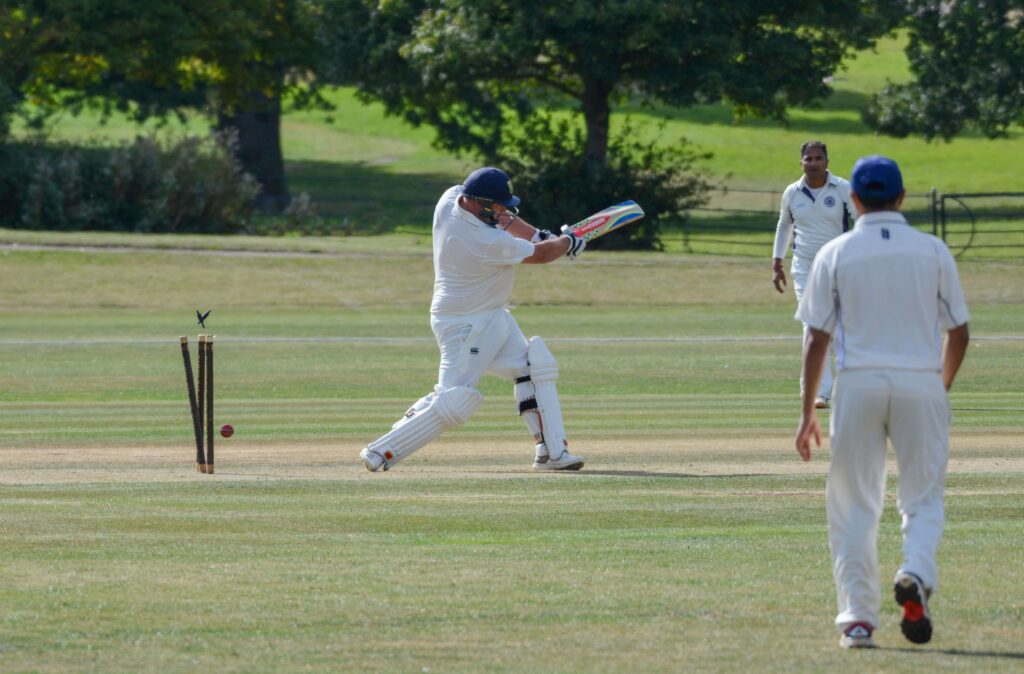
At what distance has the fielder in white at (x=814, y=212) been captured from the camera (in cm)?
1539

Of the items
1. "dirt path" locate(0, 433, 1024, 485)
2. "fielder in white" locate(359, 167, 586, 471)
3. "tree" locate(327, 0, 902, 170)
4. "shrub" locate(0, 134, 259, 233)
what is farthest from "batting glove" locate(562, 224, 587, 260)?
"shrub" locate(0, 134, 259, 233)

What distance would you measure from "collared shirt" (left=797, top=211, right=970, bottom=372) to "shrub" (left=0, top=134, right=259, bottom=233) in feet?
123

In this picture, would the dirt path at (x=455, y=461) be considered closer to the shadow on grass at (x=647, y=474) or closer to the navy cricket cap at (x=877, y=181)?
the shadow on grass at (x=647, y=474)

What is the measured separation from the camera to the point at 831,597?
285 inches

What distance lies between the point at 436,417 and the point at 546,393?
75 cm

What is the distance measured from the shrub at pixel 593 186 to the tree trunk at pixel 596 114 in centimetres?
162

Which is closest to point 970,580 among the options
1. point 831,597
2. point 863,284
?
point 831,597

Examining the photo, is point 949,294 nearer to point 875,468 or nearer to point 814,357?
point 814,357

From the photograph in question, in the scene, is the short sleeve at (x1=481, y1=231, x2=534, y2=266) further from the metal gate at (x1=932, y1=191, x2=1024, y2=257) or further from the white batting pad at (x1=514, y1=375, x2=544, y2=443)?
the metal gate at (x1=932, y1=191, x2=1024, y2=257)

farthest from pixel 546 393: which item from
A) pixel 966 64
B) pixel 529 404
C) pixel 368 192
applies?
pixel 368 192

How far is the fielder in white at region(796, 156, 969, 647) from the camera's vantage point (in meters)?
6.22

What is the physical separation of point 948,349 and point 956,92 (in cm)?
4869

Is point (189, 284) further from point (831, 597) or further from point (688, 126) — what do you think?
point (688, 126)

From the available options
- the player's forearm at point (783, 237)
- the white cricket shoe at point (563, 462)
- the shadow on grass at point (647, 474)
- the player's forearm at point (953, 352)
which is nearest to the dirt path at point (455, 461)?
the shadow on grass at point (647, 474)
